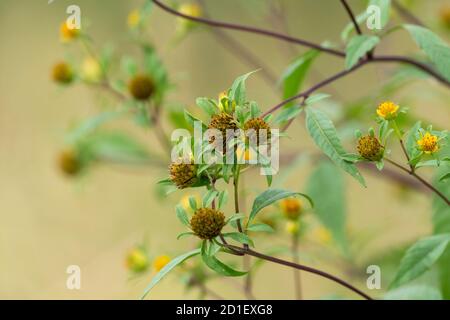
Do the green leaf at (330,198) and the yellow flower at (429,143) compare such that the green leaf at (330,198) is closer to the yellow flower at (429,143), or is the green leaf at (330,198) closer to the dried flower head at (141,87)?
the dried flower head at (141,87)

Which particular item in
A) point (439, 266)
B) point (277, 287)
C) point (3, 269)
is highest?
point (3, 269)


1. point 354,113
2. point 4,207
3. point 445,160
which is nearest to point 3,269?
point 4,207

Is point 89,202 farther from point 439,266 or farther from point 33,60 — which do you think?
point 439,266

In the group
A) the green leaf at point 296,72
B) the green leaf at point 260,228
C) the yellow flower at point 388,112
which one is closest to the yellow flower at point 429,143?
the yellow flower at point 388,112

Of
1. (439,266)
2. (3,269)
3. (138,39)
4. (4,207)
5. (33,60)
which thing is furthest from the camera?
(33,60)

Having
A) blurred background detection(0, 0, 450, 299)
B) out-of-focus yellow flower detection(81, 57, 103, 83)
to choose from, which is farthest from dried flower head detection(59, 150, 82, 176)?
blurred background detection(0, 0, 450, 299)

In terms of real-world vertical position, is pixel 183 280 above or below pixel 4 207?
below

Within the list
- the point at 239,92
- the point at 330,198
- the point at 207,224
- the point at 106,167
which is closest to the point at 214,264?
the point at 207,224
